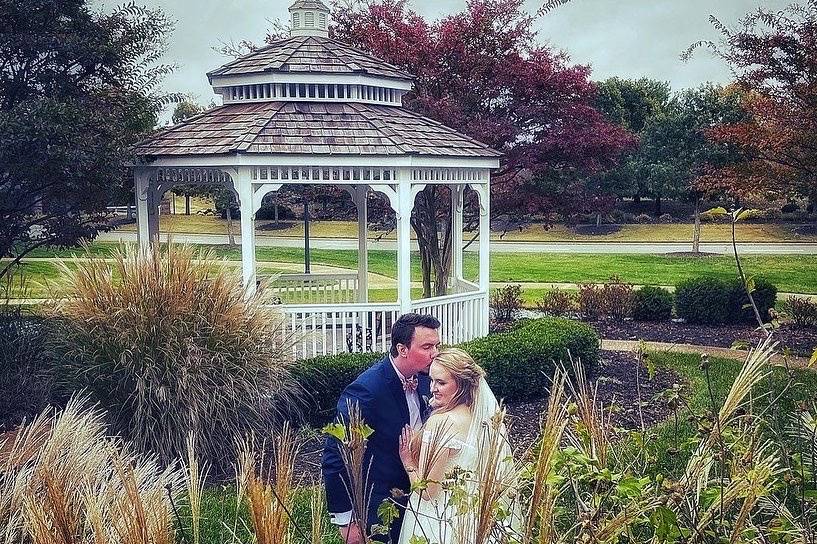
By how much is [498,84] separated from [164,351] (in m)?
8.60

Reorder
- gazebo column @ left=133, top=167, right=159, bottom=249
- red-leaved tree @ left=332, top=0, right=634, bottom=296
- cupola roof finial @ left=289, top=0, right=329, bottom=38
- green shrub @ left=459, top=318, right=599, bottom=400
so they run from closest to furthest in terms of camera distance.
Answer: green shrub @ left=459, top=318, right=599, bottom=400 → gazebo column @ left=133, top=167, right=159, bottom=249 → cupola roof finial @ left=289, top=0, right=329, bottom=38 → red-leaved tree @ left=332, top=0, right=634, bottom=296

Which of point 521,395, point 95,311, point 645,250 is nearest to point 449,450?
point 95,311

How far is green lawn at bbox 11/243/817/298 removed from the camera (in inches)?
936

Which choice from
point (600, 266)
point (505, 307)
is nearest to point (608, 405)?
→ point (505, 307)

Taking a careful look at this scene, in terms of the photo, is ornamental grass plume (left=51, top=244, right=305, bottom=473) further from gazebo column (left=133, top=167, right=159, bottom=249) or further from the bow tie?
gazebo column (left=133, top=167, right=159, bottom=249)

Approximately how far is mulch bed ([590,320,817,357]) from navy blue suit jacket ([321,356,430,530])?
919 centimetres

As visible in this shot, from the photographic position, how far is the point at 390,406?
13.4 ft

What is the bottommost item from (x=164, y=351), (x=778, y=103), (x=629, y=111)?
(x=164, y=351)

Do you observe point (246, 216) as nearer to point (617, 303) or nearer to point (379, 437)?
point (379, 437)

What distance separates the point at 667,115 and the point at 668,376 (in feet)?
81.2

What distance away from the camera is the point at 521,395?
9617 millimetres

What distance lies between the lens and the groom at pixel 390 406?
12.7 ft

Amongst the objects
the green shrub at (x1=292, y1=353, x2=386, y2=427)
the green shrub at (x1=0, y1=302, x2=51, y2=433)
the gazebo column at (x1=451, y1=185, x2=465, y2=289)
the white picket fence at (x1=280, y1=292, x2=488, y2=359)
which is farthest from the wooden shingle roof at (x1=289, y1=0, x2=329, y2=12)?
the green shrub at (x1=0, y1=302, x2=51, y2=433)

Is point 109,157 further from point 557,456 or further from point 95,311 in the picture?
point 557,456
